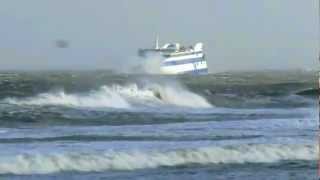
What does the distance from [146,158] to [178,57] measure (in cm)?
10068

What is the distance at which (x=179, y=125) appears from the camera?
2933cm

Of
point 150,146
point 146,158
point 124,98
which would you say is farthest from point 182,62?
point 146,158

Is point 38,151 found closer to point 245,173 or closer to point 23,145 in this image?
point 23,145

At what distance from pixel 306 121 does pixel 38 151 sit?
41.7 ft

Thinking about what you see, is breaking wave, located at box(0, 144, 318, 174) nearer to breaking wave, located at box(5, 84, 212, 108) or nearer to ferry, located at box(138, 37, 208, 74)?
breaking wave, located at box(5, 84, 212, 108)

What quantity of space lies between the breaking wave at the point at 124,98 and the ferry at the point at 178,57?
5565cm

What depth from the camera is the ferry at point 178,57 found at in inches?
4563

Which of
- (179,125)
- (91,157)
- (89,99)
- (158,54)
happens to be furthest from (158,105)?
(158,54)

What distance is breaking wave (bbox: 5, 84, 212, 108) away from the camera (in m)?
47.3

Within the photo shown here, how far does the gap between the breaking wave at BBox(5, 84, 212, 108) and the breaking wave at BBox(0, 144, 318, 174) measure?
86.5ft

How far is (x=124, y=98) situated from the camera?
5097cm

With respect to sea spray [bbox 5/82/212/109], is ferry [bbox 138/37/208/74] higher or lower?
higher

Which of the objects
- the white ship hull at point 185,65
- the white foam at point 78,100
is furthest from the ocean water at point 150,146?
the white ship hull at point 185,65

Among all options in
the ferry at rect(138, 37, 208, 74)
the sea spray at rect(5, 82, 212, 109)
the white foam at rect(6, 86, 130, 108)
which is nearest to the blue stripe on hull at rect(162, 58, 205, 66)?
the ferry at rect(138, 37, 208, 74)
